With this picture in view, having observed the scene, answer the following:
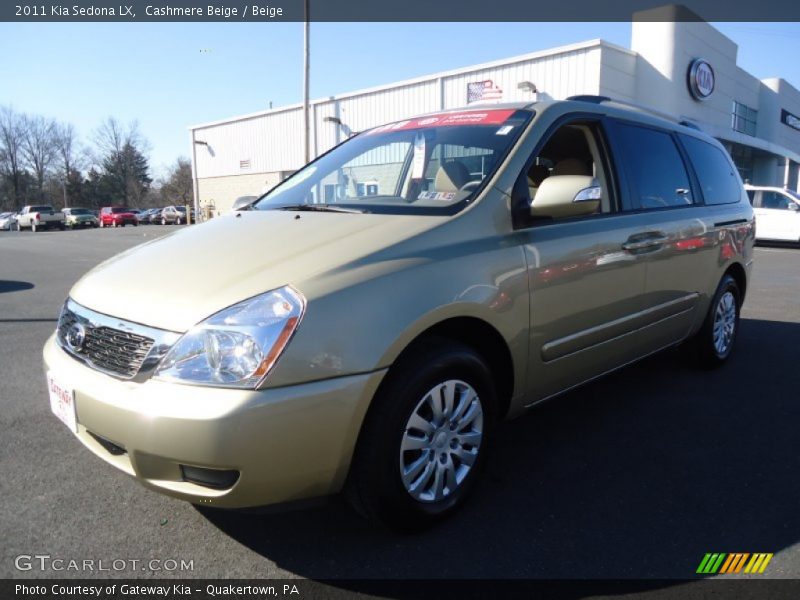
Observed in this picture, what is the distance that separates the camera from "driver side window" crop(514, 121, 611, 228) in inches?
106

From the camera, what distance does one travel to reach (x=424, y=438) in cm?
233

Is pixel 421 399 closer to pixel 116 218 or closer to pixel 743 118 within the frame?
pixel 743 118

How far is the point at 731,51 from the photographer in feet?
84.6

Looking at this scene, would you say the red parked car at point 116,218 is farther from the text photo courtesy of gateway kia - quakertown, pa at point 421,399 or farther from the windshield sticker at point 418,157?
the windshield sticker at point 418,157

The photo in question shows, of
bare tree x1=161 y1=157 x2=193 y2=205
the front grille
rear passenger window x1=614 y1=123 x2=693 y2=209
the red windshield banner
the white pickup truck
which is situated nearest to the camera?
the front grille

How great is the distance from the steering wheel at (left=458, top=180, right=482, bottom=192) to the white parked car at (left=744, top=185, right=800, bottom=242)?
1635 cm

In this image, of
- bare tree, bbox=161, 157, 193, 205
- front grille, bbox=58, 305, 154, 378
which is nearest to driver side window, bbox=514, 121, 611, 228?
front grille, bbox=58, 305, 154, 378

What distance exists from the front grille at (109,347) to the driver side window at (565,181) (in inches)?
67.7

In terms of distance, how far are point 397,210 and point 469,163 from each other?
19.9 inches

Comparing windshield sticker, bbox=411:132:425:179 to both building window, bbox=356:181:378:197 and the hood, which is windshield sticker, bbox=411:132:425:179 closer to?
building window, bbox=356:181:378:197

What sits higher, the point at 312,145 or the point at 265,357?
the point at 312,145

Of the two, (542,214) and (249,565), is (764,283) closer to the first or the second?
(542,214)

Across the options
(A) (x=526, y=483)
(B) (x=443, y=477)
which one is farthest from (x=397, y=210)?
(A) (x=526, y=483)

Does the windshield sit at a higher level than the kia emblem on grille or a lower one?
higher
